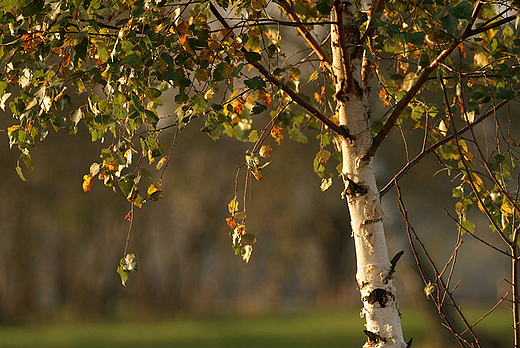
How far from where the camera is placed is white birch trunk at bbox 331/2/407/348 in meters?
2.38

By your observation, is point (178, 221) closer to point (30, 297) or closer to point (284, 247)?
point (284, 247)

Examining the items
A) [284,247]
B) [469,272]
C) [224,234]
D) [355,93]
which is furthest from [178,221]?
[469,272]

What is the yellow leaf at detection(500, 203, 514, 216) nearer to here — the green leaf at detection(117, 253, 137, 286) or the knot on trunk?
the knot on trunk

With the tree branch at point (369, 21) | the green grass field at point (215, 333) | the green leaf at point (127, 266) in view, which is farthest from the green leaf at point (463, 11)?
the green grass field at point (215, 333)

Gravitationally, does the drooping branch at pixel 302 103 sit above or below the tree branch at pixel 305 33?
below

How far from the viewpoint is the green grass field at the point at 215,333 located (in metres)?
11.4

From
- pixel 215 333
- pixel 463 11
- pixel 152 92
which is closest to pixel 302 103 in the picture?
pixel 152 92

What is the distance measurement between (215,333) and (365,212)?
36.0ft

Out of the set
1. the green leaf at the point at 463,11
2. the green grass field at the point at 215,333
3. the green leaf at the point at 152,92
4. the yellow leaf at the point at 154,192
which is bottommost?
the yellow leaf at the point at 154,192

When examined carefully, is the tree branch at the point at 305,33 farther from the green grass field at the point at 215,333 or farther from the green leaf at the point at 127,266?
the green grass field at the point at 215,333

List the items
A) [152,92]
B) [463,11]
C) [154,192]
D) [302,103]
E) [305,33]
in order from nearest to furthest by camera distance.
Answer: [463,11]
[152,92]
[154,192]
[302,103]
[305,33]

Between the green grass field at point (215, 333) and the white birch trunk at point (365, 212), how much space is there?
893 cm

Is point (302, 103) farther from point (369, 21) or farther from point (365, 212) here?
point (365, 212)

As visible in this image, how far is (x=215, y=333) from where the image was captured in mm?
12727
